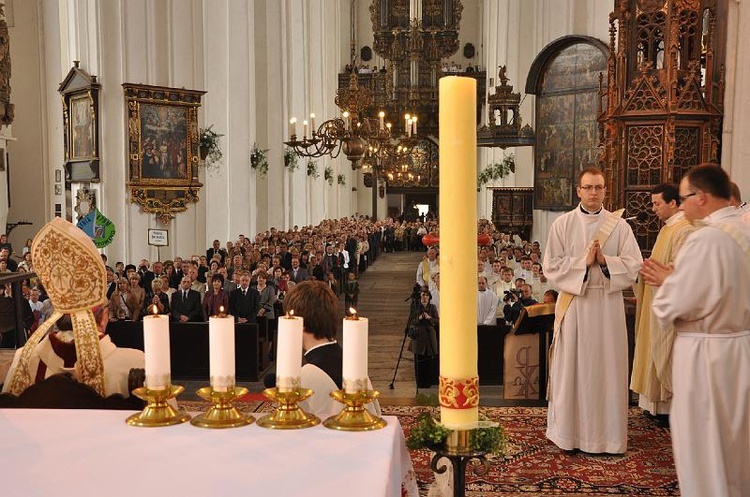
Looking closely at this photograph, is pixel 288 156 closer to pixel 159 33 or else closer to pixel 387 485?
pixel 159 33

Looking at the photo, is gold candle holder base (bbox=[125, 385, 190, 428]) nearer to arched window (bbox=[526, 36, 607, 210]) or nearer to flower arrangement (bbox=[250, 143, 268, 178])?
arched window (bbox=[526, 36, 607, 210])

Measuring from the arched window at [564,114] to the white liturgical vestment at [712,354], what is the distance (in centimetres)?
1330

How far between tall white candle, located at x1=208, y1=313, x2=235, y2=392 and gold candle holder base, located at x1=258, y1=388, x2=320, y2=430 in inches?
5.2

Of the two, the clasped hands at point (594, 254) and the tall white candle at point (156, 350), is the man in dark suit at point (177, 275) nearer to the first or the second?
the clasped hands at point (594, 254)

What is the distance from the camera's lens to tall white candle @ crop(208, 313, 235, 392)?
7.74 feet

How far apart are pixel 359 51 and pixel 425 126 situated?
7.44 meters

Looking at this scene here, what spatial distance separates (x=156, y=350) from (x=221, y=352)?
21 cm

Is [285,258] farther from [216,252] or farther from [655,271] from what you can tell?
[655,271]

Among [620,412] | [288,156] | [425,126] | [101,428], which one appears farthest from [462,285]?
[425,126]

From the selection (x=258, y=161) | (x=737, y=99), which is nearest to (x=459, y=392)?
(x=737, y=99)

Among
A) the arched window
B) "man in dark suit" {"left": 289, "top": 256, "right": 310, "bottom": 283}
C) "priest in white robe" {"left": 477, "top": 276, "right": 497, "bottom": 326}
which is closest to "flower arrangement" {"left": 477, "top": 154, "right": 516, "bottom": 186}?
the arched window

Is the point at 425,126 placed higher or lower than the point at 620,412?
higher

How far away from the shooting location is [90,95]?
14.5 meters

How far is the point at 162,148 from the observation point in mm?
15531
